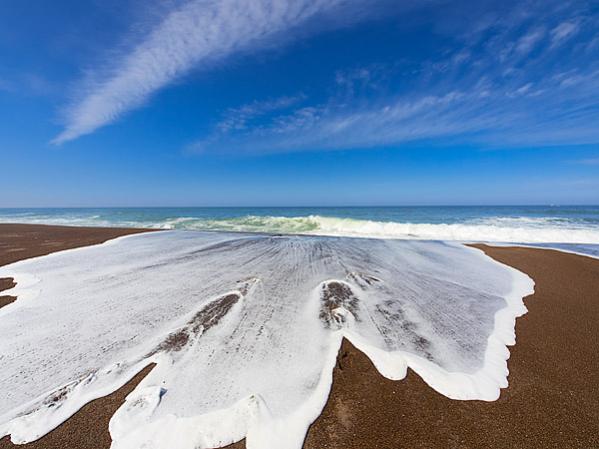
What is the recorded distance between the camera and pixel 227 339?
9.45 ft

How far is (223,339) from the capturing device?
2877 mm

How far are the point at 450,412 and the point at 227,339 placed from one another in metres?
2.16

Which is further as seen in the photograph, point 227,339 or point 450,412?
point 227,339

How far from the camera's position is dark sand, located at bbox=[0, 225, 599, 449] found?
5.66 feet

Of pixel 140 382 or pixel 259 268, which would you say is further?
pixel 259 268

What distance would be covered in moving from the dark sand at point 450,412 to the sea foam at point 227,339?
4.5 inches

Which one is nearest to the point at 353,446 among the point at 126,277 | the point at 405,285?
the point at 405,285

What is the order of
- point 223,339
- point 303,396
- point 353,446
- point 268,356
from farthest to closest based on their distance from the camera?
point 223,339
point 268,356
point 303,396
point 353,446

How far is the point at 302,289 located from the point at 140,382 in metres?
2.64

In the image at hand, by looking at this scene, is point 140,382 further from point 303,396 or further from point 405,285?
point 405,285

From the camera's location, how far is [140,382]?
7.28 feet

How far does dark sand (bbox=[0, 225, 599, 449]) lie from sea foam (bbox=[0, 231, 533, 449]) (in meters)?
0.11

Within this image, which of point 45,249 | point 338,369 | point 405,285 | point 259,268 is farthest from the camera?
point 45,249

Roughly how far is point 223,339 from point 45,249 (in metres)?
7.70
